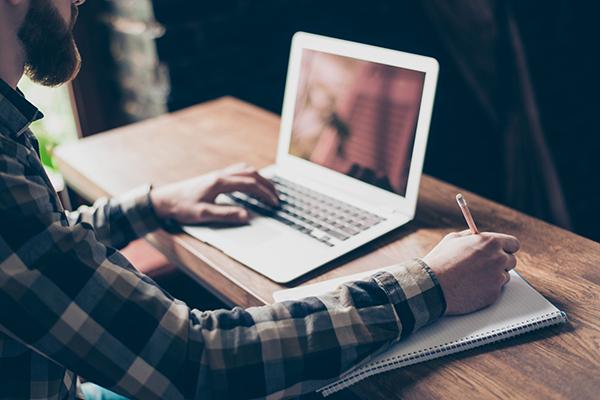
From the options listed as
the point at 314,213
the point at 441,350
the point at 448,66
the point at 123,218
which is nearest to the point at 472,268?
the point at 441,350

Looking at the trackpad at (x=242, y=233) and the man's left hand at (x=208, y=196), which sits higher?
the man's left hand at (x=208, y=196)

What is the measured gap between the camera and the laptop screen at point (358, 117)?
1032 millimetres

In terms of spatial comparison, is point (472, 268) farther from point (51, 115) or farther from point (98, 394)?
point (51, 115)

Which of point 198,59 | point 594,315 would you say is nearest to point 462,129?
point 198,59

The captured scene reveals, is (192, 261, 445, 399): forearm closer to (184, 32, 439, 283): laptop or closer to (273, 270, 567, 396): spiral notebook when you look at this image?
(273, 270, 567, 396): spiral notebook

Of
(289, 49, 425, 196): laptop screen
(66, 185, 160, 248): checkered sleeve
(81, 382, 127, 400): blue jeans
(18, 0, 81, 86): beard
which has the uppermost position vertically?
(18, 0, 81, 86): beard

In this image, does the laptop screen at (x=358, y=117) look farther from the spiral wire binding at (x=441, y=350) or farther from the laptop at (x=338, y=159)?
the spiral wire binding at (x=441, y=350)

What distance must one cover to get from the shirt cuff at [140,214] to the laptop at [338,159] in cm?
8

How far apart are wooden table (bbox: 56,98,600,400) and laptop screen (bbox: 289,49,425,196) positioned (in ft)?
0.39

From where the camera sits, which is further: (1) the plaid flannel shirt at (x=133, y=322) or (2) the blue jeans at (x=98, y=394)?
(2) the blue jeans at (x=98, y=394)

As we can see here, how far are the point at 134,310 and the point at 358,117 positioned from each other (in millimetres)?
560

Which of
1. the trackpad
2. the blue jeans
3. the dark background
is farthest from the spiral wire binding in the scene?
the dark background

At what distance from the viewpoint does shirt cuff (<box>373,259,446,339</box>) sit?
778 mm

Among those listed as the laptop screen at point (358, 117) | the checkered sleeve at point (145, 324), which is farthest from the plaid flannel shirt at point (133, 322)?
the laptop screen at point (358, 117)
